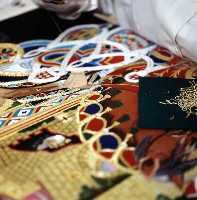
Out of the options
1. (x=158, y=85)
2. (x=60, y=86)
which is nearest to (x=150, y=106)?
(x=158, y=85)

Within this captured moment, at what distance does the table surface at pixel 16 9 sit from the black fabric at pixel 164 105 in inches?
14.2

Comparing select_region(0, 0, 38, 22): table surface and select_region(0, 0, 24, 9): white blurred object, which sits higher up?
select_region(0, 0, 24, 9): white blurred object

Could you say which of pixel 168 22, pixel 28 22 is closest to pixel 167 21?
pixel 168 22

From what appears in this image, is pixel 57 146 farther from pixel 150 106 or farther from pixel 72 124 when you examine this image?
pixel 150 106

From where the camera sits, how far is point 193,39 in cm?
61

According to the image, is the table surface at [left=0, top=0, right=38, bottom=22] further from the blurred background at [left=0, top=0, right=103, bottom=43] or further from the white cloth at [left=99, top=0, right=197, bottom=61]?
the white cloth at [left=99, top=0, right=197, bottom=61]

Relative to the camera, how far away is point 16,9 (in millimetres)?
846

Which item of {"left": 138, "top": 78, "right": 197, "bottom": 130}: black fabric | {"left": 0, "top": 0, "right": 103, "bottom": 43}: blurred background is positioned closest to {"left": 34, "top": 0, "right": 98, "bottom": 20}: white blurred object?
{"left": 0, "top": 0, "right": 103, "bottom": 43}: blurred background

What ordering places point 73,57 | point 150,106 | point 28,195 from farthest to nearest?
1. point 73,57
2. point 150,106
3. point 28,195

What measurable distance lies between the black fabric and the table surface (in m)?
0.36

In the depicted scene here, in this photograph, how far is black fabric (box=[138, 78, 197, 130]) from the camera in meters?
0.52

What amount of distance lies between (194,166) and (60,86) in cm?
29

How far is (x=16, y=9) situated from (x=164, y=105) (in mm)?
462

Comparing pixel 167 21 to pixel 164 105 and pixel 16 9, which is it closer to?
pixel 164 105
